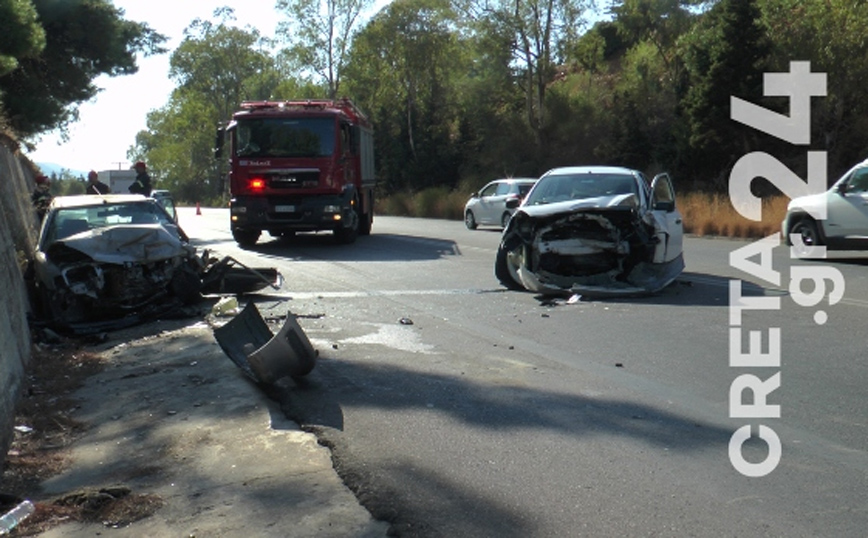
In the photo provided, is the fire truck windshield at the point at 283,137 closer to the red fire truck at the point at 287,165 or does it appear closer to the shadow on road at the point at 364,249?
the red fire truck at the point at 287,165

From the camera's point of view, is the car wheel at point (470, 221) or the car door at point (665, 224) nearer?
the car door at point (665, 224)

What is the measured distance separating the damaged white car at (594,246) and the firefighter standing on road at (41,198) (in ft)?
31.7

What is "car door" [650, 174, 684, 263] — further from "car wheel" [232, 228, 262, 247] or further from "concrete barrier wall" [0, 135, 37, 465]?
"car wheel" [232, 228, 262, 247]

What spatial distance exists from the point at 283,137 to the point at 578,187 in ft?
33.3

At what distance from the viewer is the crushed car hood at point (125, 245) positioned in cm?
1191

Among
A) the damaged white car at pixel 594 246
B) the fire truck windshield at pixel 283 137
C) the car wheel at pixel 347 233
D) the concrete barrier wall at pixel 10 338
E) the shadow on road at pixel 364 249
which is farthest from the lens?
the car wheel at pixel 347 233

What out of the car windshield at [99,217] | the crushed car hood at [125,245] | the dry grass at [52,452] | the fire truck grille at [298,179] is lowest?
the dry grass at [52,452]

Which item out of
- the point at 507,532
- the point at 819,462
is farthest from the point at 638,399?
the point at 507,532

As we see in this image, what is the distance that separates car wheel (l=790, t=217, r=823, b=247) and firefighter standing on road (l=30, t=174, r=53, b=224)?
13.8 m

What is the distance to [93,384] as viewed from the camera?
895 centimetres

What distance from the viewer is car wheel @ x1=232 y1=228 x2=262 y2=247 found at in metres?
24.4

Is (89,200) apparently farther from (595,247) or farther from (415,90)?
(415,90)

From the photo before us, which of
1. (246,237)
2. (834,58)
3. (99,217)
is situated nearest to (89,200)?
(99,217)

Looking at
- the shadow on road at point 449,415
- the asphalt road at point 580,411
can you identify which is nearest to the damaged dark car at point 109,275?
the asphalt road at point 580,411
